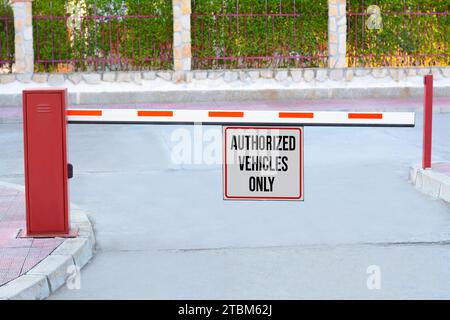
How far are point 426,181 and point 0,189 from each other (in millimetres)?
4043

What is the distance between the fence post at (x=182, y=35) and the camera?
75.4 ft

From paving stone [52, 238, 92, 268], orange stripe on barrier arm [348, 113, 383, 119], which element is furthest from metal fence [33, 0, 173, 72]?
paving stone [52, 238, 92, 268]

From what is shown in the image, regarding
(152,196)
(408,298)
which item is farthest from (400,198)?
(408,298)

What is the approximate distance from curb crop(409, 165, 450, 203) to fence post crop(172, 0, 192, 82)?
1236cm

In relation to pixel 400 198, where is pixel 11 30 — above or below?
above

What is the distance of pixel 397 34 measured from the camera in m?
23.9

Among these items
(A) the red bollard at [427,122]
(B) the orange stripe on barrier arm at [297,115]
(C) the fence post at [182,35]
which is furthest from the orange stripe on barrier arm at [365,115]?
(C) the fence post at [182,35]

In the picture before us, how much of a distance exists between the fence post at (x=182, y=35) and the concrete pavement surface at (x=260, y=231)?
9319mm

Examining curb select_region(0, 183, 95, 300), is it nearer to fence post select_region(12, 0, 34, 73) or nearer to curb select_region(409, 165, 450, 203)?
curb select_region(409, 165, 450, 203)

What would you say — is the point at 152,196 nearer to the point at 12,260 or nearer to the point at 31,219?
the point at 31,219

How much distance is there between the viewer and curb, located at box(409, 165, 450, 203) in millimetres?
9907

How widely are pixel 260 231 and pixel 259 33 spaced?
50.0 feet

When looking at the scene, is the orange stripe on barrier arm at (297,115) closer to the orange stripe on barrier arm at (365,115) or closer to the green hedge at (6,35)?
the orange stripe on barrier arm at (365,115)

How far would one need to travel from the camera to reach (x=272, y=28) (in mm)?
23391
